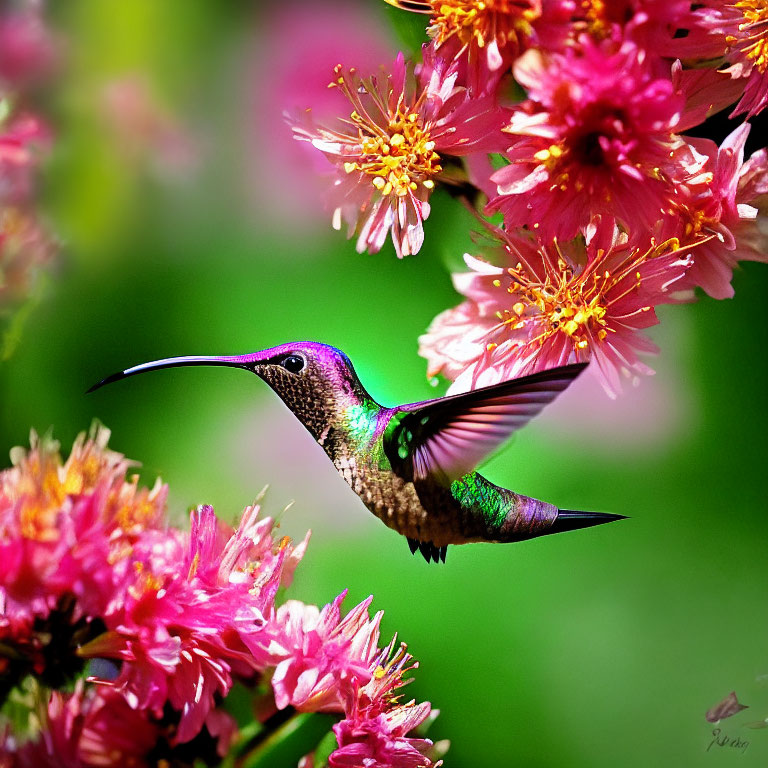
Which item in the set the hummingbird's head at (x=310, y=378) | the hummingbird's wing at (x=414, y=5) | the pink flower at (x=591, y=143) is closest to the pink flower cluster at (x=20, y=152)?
the hummingbird's head at (x=310, y=378)

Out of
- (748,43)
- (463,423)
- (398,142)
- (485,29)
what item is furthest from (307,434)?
(748,43)

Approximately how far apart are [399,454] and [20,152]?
511 millimetres

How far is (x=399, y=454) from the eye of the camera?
862 mm

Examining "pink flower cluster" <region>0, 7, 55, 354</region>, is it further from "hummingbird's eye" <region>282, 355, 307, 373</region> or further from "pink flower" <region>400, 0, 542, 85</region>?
"pink flower" <region>400, 0, 542, 85</region>

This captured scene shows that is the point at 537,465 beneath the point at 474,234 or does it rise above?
beneath

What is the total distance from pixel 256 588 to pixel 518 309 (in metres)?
0.40

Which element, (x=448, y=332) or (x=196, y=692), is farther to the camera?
(x=448, y=332)

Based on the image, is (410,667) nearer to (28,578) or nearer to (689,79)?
(28,578)

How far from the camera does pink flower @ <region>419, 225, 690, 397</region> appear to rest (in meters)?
0.92

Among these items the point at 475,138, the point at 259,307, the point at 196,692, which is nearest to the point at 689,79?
the point at 475,138

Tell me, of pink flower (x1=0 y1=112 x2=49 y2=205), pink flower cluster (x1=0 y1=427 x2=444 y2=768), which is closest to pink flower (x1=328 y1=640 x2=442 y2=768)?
pink flower cluster (x1=0 y1=427 x2=444 y2=768)

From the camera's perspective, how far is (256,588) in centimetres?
89

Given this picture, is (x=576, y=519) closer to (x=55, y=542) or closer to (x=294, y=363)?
(x=294, y=363)

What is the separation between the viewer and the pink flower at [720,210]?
921 millimetres
